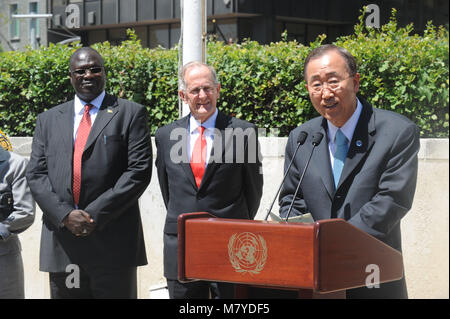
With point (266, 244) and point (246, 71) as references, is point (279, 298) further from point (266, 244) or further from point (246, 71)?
point (246, 71)

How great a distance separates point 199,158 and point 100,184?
2.37 ft

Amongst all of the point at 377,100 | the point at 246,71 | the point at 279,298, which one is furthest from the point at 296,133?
the point at 246,71

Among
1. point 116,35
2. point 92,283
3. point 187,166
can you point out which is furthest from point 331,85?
point 116,35

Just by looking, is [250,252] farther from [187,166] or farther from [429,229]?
[429,229]

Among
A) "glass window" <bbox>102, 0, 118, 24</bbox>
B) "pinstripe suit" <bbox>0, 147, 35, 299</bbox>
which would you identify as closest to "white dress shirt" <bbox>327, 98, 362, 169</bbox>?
"pinstripe suit" <bbox>0, 147, 35, 299</bbox>

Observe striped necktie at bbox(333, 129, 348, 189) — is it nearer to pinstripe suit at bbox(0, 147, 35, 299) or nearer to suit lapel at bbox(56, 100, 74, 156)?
suit lapel at bbox(56, 100, 74, 156)

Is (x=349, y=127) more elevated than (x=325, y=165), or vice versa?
(x=349, y=127)

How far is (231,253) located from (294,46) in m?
4.18

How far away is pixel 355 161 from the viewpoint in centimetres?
356

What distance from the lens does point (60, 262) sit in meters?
5.01

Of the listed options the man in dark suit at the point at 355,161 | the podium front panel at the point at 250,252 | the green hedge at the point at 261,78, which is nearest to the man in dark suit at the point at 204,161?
the man in dark suit at the point at 355,161

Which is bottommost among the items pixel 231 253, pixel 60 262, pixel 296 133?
pixel 60 262

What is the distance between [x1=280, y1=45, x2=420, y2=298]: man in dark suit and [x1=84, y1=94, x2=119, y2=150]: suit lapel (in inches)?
69.4

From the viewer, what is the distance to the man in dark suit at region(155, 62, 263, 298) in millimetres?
4668
